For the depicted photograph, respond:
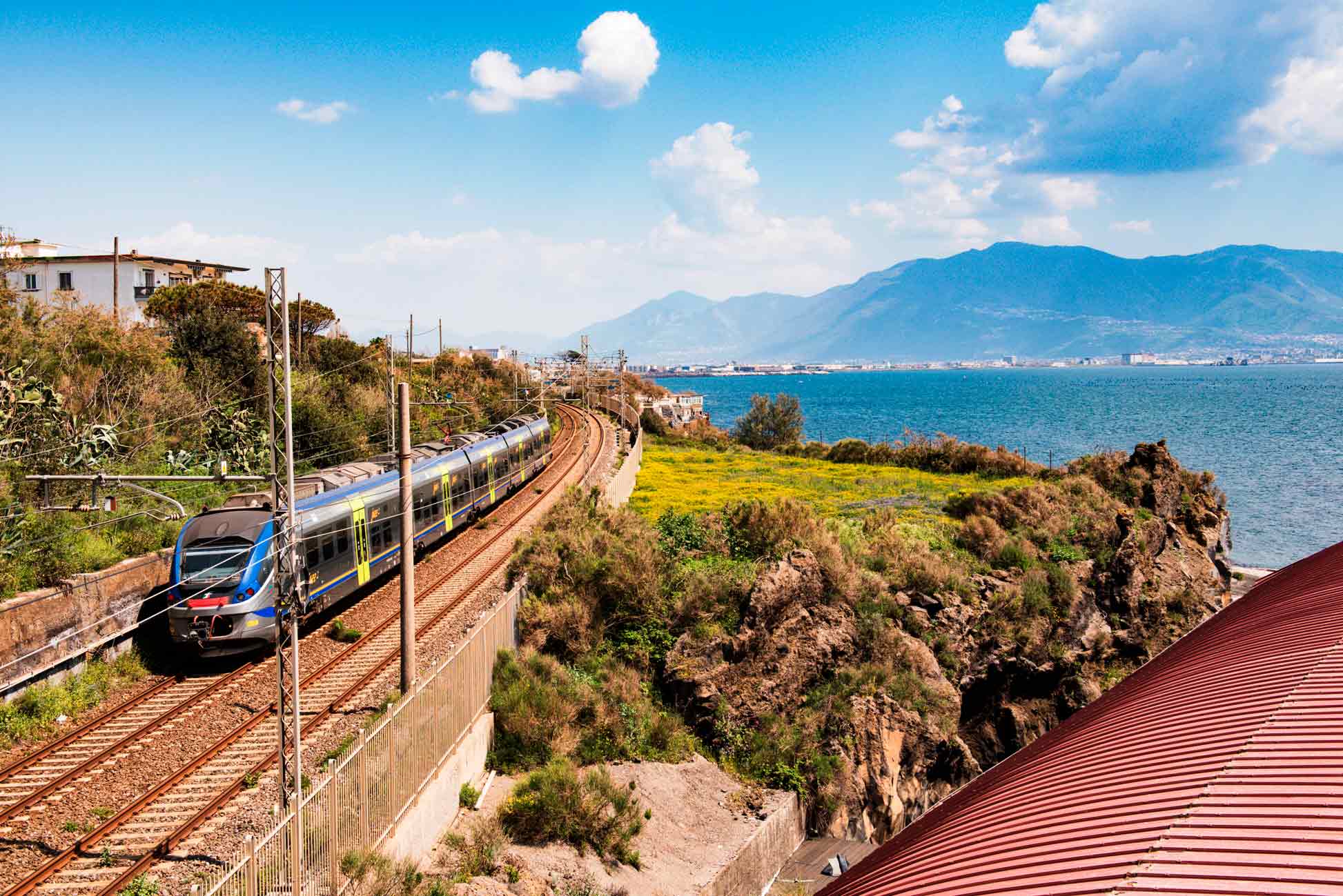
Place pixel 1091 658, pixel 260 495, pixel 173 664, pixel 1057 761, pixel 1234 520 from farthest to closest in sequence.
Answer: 1. pixel 1234 520
2. pixel 1091 658
3. pixel 260 495
4. pixel 173 664
5. pixel 1057 761

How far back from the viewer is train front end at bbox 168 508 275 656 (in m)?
16.8

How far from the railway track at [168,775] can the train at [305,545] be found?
1.08 metres

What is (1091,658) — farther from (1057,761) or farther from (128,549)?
(128,549)

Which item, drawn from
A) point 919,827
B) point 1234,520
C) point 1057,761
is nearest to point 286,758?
point 919,827

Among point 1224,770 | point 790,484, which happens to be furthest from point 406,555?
point 790,484

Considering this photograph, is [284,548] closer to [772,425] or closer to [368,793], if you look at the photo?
[368,793]

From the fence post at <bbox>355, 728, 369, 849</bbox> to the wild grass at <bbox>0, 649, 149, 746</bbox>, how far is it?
23.4 ft

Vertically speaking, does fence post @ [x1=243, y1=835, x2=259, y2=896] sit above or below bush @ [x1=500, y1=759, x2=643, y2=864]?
above

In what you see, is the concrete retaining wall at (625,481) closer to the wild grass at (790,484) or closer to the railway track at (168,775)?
the wild grass at (790,484)

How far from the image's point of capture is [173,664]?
17984 millimetres

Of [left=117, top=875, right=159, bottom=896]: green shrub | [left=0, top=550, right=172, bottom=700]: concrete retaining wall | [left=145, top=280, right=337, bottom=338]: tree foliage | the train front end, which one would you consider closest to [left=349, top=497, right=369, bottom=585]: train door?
the train front end

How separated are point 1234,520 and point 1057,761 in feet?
195

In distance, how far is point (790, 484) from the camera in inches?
1821

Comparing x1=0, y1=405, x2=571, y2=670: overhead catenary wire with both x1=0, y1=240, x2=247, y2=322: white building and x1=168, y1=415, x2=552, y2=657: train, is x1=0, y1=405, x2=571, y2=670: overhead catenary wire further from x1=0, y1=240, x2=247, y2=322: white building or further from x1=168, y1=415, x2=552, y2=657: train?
x1=0, y1=240, x2=247, y2=322: white building
